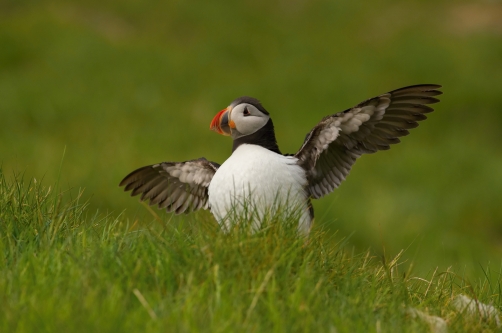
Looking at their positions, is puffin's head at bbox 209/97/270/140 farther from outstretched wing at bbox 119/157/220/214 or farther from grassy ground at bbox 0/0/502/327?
grassy ground at bbox 0/0/502/327

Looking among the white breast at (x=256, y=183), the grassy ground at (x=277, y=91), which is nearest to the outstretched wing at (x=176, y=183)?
the white breast at (x=256, y=183)

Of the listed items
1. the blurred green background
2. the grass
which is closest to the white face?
the grass

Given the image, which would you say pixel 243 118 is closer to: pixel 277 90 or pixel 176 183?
pixel 176 183

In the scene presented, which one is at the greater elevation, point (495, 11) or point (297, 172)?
point (495, 11)

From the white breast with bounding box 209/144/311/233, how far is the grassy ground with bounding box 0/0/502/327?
4.92 meters

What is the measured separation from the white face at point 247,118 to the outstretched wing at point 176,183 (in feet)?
1.78

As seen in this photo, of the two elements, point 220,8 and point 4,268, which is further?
point 220,8

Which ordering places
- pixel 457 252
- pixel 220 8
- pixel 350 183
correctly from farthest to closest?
pixel 220 8 < pixel 350 183 < pixel 457 252

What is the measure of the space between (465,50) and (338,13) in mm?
3228

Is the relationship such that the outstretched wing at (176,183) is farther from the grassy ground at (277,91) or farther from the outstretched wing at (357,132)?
the grassy ground at (277,91)

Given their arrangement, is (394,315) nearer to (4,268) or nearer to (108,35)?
(4,268)

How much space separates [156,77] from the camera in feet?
52.1

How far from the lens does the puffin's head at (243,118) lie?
525 cm

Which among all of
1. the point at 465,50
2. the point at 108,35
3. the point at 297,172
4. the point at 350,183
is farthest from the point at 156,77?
the point at 297,172
